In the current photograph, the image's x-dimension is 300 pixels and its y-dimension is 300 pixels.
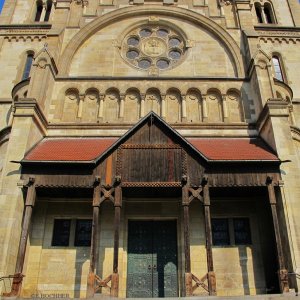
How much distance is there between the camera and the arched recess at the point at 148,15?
20.4 m

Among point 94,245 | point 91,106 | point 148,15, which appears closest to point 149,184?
point 94,245

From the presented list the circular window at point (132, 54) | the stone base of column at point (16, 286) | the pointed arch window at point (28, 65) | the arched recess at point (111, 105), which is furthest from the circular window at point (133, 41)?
the stone base of column at point (16, 286)

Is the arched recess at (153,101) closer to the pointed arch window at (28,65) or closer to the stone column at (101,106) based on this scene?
the stone column at (101,106)

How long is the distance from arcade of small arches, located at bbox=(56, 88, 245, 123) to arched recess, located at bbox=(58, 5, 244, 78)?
1980 millimetres

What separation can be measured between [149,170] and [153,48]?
9.95m

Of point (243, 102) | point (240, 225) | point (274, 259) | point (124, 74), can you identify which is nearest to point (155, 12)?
point (124, 74)

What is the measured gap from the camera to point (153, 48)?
21.5 meters

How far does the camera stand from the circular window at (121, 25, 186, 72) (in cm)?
2094

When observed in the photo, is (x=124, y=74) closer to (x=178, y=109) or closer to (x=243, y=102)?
(x=178, y=109)

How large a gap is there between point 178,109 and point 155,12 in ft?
25.6

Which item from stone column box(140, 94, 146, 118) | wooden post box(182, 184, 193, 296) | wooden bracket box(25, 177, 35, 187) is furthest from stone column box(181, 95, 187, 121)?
wooden bracket box(25, 177, 35, 187)

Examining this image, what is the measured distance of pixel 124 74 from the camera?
20219mm

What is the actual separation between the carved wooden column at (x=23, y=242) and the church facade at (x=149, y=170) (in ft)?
0.12

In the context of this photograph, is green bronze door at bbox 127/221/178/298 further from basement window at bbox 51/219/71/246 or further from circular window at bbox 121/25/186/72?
circular window at bbox 121/25/186/72
